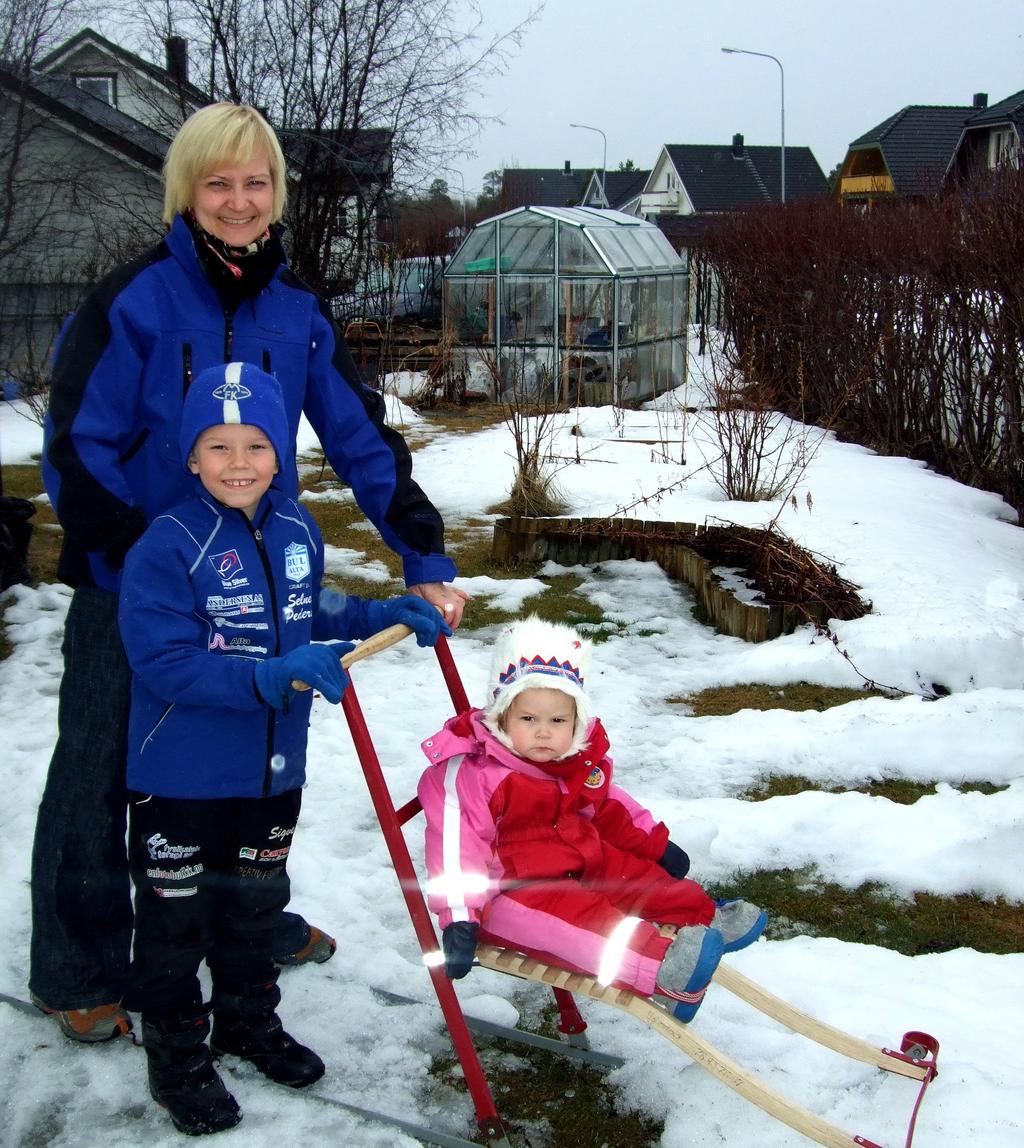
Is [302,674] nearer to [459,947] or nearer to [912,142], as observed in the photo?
[459,947]

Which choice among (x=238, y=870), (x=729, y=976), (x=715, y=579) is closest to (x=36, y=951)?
(x=238, y=870)

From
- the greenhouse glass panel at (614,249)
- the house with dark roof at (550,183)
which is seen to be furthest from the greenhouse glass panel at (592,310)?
the house with dark roof at (550,183)

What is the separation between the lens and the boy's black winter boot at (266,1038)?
103 inches

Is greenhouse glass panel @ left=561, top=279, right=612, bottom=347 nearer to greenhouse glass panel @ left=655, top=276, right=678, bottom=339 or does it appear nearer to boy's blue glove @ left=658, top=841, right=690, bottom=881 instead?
greenhouse glass panel @ left=655, top=276, right=678, bottom=339

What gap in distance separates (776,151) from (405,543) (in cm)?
6297

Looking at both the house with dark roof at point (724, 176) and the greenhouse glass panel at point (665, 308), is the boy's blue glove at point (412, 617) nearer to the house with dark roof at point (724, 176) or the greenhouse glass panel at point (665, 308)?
the greenhouse glass panel at point (665, 308)

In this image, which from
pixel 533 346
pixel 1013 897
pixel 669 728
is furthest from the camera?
pixel 533 346

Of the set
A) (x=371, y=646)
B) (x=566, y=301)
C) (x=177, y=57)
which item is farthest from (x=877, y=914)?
(x=177, y=57)

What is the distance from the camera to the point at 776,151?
60.4 meters

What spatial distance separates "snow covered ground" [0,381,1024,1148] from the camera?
253 centimetres

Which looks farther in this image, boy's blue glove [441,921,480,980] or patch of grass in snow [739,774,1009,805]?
patch of grass in snow [739,774,1009,805]

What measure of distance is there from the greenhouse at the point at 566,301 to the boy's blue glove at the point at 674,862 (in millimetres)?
11583

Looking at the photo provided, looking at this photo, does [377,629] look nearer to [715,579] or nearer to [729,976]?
[729,976]

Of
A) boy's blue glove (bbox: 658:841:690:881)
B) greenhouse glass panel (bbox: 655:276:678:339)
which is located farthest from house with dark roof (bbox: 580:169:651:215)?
boy's blue glove (bbox: 658:841:690:881)
